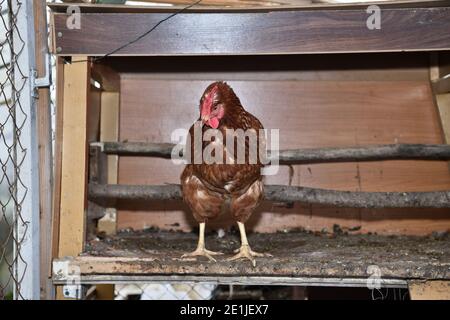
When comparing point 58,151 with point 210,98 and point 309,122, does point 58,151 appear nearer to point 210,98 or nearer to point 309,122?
point 210,98

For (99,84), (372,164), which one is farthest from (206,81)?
(372,164)

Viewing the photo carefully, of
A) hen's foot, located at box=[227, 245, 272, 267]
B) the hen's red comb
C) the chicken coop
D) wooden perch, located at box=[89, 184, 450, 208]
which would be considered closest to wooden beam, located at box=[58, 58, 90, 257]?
the chicken coop

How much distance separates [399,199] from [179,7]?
103cm

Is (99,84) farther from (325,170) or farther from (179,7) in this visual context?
(325,170)

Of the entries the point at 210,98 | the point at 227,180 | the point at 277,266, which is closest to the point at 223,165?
the point at 227,180

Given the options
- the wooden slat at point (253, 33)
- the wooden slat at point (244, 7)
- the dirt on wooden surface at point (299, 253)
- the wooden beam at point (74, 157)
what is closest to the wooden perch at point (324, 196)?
the dirt on wooden surface at point (299, 253)

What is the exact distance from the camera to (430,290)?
1329 mm

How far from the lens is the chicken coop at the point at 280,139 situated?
1426 mm

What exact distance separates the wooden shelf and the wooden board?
0.45 metres

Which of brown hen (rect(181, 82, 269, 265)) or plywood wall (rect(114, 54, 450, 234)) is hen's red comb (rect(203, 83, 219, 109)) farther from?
plywood wall (rect(114, 54, 450, 234))

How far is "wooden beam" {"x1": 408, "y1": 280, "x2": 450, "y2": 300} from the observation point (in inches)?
52.0

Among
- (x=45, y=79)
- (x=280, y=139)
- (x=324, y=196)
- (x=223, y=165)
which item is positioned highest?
(x=45, y=79)

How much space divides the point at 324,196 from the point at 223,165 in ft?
1.57

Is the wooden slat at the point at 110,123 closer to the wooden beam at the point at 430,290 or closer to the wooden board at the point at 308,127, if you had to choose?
the wooden board at the point at 308,127
